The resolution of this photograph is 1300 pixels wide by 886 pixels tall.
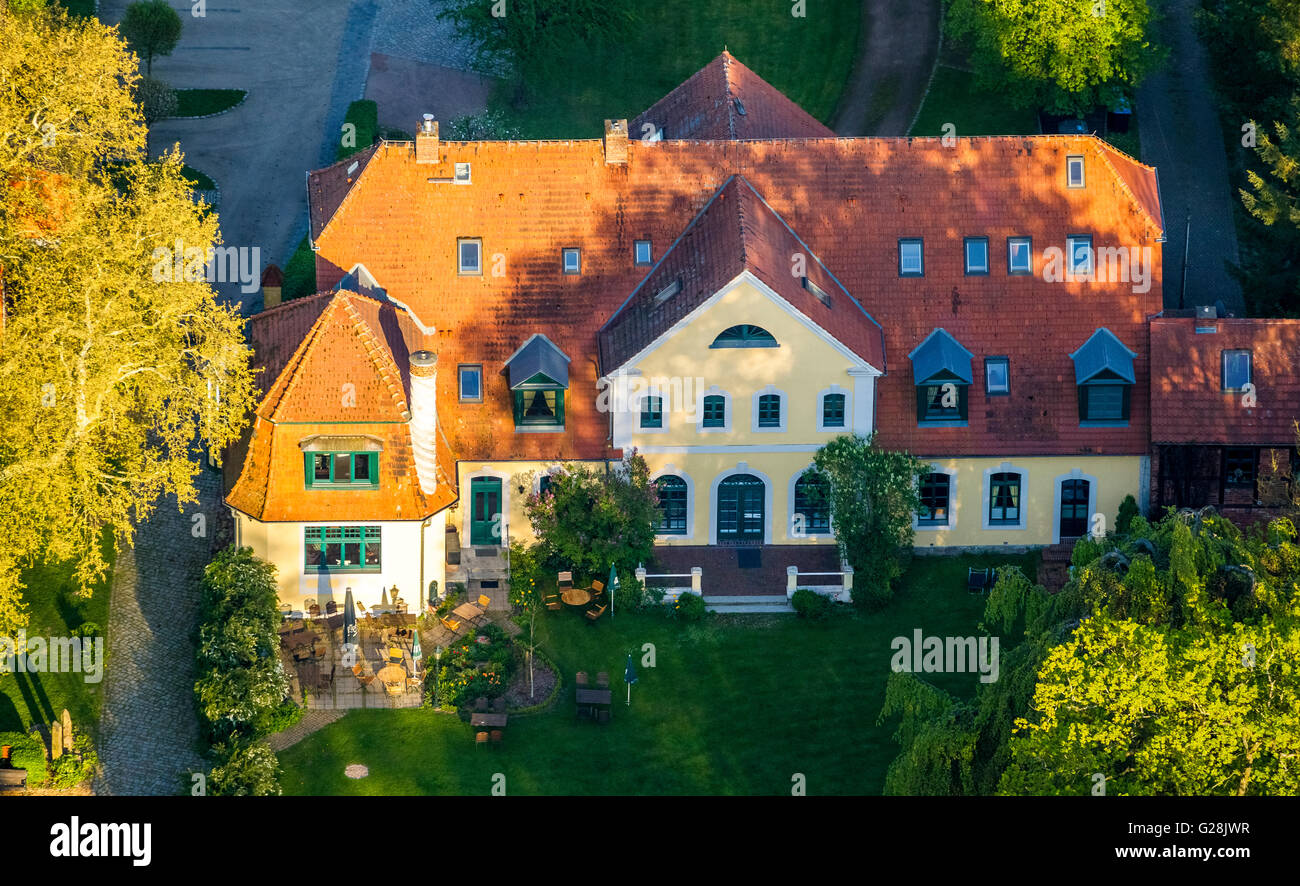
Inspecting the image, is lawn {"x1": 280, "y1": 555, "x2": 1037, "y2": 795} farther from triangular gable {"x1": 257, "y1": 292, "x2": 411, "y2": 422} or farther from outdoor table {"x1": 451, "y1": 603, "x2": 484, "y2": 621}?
triangular gable {"x1": 257, "y1": 292, "x2": 411, "y2": 422}

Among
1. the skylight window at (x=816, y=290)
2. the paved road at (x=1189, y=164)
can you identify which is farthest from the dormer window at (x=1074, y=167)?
the paved road at (x=1189, y=164)

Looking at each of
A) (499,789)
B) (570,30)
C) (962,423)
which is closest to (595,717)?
(499,789)

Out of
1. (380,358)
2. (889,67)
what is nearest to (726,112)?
(380,358)

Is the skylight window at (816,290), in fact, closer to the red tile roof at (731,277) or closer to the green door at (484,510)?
the red tile roof at (731,277)

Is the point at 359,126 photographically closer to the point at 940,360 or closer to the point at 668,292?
the point at 668,292
